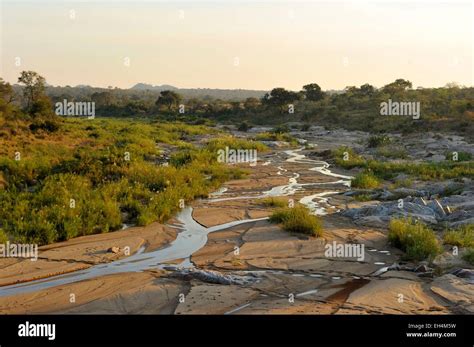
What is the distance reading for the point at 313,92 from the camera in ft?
223

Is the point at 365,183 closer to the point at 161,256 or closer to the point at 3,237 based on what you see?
the point at 161,256

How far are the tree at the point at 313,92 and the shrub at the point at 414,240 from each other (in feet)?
193

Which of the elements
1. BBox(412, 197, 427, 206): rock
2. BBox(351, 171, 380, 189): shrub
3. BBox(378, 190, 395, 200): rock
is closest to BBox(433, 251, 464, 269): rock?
BBox(412, 197, 427, 206): rock

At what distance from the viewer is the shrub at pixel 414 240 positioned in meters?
8.74

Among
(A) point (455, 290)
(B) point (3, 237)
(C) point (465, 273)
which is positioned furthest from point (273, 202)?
(B) point (3, 237)

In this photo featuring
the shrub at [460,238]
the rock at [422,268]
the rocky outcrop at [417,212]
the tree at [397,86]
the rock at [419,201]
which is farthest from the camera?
the tree at [397,86]

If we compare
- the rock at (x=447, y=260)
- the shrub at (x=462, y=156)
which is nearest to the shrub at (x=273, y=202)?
the rock at (x=447, y=260)

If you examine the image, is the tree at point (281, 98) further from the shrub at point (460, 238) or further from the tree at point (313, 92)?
the shrub at point (460, 238)

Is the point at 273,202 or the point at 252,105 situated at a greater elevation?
the point at 252,105

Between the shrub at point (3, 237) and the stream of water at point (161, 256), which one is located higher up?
the shrub at point (3, 237)

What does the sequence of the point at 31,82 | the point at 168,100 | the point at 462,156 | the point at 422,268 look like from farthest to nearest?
1. the point at 168,100
2. the point at 31,82
3. the point at 462,156
4. the point at 422,268

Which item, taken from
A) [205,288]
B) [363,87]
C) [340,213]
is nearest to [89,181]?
[340,213]

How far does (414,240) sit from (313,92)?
2392 inches
